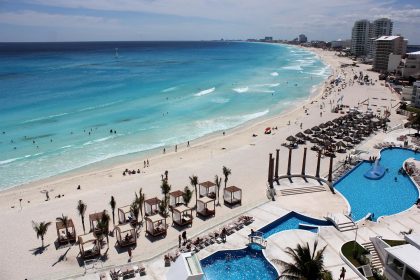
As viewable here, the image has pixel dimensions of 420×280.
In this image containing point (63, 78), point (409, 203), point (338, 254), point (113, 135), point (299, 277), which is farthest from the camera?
point (63, 78)

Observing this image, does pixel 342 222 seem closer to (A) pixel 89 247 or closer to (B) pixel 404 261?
(B) pixel 404 261

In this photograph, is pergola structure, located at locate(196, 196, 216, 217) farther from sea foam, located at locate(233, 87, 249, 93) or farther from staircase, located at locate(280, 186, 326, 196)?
sea foam, located at locate(233, 87, 249, 93)

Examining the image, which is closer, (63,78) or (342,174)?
(342,174)

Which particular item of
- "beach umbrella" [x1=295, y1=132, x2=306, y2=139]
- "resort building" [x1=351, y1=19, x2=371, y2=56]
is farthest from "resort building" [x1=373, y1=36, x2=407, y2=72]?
"beach umbrella" [x1=295, y1=132, x2=306, y2=139]

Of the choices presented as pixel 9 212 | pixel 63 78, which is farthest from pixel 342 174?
pixel 63 78

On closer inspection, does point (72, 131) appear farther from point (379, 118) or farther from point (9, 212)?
point (379, 118)

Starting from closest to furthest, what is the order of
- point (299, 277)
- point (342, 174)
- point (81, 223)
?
1. point (299, 277)
2. point (81, 223)
3. point (342, 174)

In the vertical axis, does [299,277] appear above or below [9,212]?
above
